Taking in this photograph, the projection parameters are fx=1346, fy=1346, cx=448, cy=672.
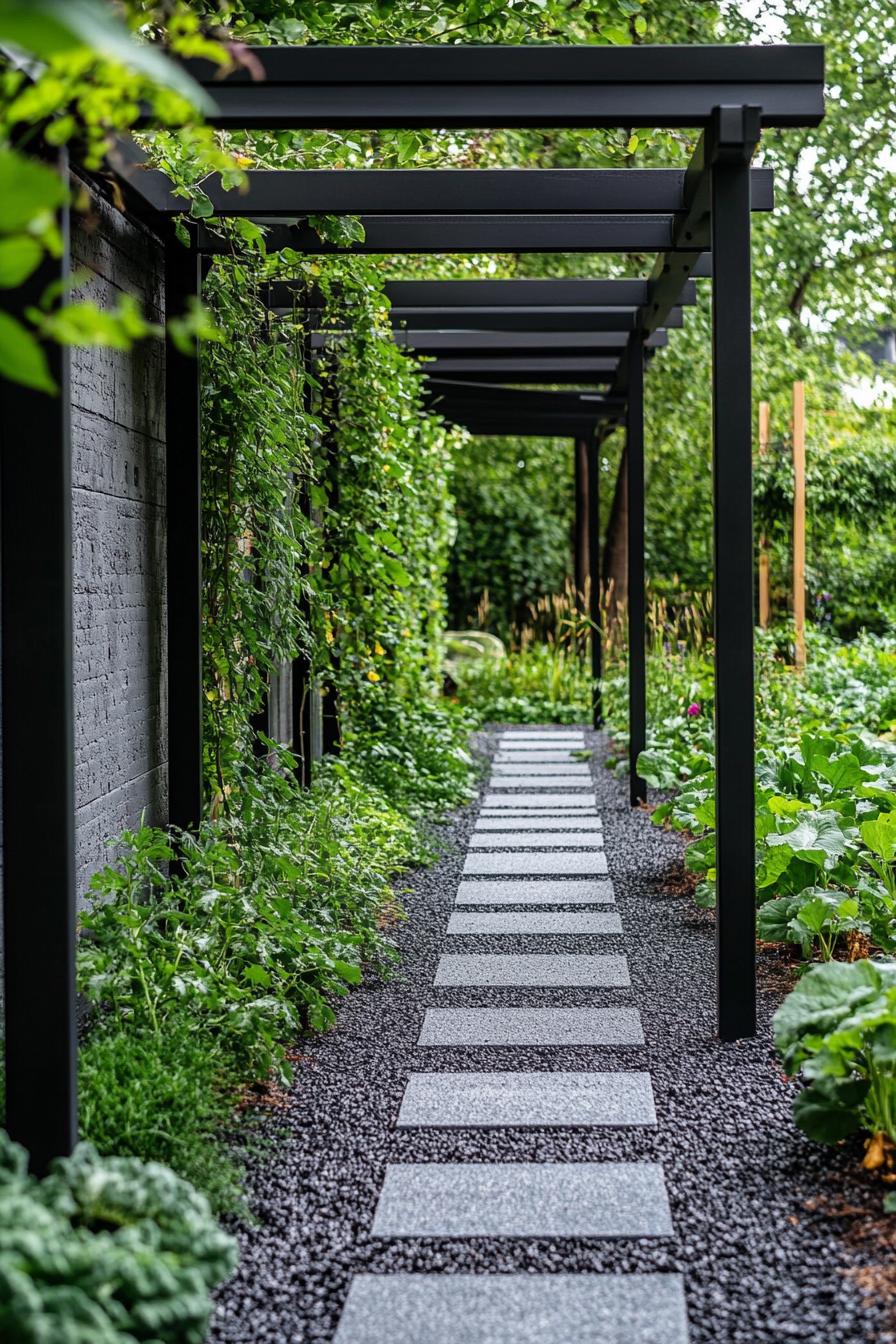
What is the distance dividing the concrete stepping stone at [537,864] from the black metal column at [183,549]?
1549 millimetres

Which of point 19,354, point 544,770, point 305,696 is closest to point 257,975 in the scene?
point 19,354

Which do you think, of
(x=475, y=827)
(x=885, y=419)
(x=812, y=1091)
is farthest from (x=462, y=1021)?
(x=885, y=419)

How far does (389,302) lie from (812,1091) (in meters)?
3.90

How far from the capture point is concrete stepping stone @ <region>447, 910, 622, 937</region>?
14.8 feet

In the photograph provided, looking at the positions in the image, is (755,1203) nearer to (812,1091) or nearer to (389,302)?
(812,1091)

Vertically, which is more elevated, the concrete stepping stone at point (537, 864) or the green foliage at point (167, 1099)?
the green foliage at point (167, 1099)

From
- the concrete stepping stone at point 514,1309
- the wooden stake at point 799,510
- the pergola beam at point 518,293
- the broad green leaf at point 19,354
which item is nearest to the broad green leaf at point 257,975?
the concrete stepping stone at point 514,1309

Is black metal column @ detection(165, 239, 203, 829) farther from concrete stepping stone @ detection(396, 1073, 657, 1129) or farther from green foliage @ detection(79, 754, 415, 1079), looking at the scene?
concrete stepping stone @ detection(396, 1073, 657, 1129)

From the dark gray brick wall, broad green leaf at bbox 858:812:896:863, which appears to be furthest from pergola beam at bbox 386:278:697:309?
broad green leaf at bbox 858:812:896:863

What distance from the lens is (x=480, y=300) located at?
Answer: 5496mm

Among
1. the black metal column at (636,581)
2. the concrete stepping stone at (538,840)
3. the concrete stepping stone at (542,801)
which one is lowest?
the concrete stepping stone at (538,840)

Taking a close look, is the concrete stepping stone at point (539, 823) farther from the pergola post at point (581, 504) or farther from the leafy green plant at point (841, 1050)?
the pergola post at point (581, 504)

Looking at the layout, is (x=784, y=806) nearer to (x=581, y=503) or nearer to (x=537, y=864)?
(x=537, y=864)

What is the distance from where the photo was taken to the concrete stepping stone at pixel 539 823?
21.1ft
